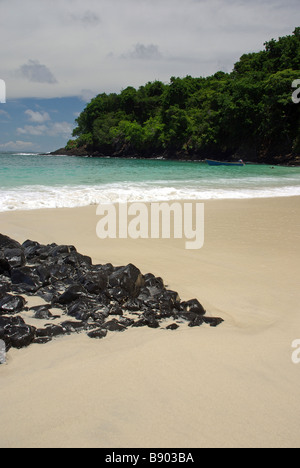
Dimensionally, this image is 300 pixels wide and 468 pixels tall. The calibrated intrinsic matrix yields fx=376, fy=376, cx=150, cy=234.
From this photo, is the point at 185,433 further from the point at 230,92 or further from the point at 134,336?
the point at 230,92

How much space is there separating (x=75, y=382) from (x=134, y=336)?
679 millimetres

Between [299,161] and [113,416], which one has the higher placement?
[299,161]

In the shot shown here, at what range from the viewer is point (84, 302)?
311 centimetres

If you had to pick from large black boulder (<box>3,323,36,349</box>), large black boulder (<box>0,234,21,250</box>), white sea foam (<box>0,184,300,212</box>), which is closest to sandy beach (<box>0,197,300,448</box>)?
large black boulder (<box>3,323,36,349</box>)

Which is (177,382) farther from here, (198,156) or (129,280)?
(198,156)

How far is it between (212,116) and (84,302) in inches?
2215

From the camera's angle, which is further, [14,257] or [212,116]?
[212,116]

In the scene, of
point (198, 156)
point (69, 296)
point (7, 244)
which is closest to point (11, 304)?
point (69, 296)

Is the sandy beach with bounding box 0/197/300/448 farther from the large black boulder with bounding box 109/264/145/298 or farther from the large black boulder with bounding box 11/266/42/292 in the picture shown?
the large black boulder with bounding box 11/266/42/292

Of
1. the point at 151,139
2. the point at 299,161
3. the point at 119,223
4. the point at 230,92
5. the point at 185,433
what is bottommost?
the point at 185,433

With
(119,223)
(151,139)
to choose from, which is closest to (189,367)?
(119,223)

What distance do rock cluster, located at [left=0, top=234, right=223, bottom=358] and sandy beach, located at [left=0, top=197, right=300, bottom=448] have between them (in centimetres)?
12

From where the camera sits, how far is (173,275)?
4.18 m

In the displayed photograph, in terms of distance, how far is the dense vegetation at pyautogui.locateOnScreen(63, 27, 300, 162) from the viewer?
48.0m
